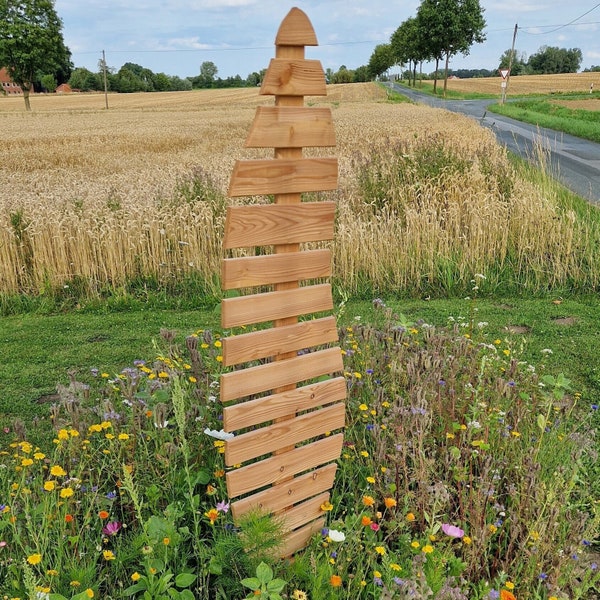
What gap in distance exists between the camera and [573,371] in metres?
4.63

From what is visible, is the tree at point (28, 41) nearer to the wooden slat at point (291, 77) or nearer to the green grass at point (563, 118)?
the green grass at point (563, 118)

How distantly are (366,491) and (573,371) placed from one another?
8.54 ft

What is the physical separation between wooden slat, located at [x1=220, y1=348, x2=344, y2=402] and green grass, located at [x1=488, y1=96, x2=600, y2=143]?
22162 mm

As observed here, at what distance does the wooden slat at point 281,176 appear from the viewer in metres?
2.05

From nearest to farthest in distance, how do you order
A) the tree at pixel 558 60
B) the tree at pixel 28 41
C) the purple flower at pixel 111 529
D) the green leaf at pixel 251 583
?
the green leaf at pixel 251 583 → the purple flower at pixel 111 529 → the tree at pixel 28 41 → the tree at pixel 558 60

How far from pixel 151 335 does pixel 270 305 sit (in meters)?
3.49

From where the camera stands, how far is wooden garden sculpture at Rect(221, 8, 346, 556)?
2.09m

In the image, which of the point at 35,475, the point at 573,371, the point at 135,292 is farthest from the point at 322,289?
the point at 135,292

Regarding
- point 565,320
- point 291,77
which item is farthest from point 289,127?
point 565,320

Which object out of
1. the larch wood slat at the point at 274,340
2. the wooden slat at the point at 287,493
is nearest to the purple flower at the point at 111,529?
the wooden slat at the point at 287,493

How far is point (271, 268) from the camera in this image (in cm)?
220

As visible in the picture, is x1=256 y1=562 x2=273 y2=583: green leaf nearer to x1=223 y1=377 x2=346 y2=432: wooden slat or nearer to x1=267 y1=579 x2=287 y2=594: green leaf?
x1=267 y1=579 x2=287 y2=594: green leaf

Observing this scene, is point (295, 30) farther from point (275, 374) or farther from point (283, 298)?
point (275, 374)

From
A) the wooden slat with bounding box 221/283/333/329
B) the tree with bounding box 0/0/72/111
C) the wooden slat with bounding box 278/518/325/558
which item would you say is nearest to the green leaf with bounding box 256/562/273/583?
the wooden slat with bounding box 278/518/325/558
